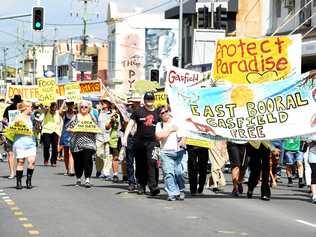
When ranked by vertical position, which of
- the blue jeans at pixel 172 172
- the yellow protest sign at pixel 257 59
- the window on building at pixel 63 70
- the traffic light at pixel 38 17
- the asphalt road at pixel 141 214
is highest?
the window on building at pixel 63 70

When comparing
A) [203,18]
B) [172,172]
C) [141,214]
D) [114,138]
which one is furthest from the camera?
[203,18]

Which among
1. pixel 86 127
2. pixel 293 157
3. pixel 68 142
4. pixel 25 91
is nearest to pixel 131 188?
pixel 86 127

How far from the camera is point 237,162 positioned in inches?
551

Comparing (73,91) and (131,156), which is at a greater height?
(73,91)

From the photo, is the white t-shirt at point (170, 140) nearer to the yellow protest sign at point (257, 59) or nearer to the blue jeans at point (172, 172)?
the blue jeans at point (172, 172)

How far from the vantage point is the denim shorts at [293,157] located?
56.6 feet

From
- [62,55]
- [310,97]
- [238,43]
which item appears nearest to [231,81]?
[238,43]

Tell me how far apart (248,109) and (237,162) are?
1116mm

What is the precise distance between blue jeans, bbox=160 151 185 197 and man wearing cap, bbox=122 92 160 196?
0.47m

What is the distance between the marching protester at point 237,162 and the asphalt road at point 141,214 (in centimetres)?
26

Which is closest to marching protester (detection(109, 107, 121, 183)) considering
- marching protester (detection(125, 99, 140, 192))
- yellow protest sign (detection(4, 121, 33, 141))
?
marching protester (detection(125, 99, 140, 192))

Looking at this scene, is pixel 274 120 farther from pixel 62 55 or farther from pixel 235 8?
pixel 62 55

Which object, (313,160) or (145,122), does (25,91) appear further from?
(313,160)

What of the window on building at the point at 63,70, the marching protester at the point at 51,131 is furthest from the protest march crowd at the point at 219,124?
the window on building at the point at 63,70
